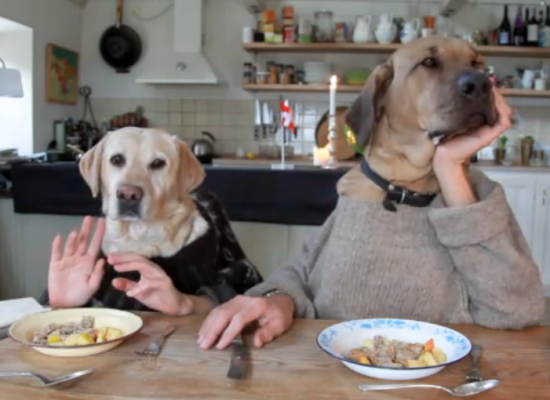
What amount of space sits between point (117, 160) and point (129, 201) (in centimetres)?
12

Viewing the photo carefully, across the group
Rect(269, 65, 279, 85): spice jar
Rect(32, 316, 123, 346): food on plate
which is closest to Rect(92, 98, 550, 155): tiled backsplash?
Rect(269, 65, 279, 85): spice jar

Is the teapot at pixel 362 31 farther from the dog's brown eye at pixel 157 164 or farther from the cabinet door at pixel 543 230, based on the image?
the dog's brown eye at pixel 157 164

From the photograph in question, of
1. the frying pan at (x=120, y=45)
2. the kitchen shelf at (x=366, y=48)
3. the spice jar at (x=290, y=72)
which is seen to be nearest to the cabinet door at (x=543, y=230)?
the kitchen shelf at (x=366, y=48)

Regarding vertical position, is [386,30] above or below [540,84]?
above

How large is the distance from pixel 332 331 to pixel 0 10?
4.36 m

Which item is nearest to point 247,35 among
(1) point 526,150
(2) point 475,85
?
(1) point 526,150

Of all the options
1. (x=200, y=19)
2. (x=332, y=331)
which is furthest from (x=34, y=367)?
(x=200, y=19)

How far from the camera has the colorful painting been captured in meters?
5.40

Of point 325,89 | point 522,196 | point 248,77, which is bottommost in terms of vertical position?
point 522,196

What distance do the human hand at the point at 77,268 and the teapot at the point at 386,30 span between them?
14.9ft

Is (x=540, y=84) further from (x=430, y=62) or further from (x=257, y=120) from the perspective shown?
(x=430, y=62)

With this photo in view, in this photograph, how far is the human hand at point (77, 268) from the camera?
1253 mm

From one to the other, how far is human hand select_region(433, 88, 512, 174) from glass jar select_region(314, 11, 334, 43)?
4460 millimetres

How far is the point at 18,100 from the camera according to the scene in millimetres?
5133
